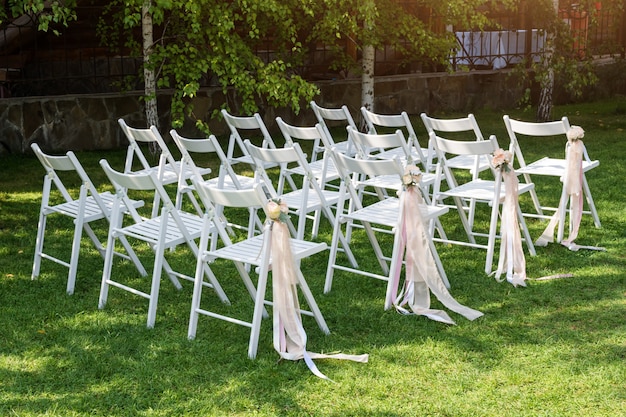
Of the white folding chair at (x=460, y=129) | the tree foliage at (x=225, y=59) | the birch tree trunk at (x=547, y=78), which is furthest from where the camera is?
the birch tree trunk at (x=547, y=78)

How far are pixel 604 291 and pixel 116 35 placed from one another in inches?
300

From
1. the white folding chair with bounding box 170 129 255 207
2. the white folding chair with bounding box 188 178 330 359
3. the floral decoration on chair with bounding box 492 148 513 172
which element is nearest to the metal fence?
the white folding chair with bounding box 170 129 255 207

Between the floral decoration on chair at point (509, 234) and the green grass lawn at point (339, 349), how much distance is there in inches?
4.5

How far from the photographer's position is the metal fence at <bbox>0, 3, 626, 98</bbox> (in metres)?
11.8

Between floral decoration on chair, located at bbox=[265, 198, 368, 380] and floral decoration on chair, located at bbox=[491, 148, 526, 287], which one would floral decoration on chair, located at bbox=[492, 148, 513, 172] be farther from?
floral decoration on chair, located at bbox=[265, 198, 368, 380]

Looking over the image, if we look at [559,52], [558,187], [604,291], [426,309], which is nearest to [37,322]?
[426,309]

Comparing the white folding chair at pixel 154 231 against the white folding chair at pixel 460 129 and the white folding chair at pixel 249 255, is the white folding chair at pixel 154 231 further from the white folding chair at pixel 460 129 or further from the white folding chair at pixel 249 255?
the white folding chair at pixel 460 129

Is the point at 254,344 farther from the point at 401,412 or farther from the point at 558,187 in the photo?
the point at 558,187

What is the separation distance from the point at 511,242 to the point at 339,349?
1.72 metres

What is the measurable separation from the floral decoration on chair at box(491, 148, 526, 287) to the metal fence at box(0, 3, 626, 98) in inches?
230

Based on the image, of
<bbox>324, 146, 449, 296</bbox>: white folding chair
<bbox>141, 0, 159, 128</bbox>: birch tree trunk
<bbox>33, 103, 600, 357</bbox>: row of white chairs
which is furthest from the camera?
<bbox>141, 0, 159, 128</bbox>: birch tree trunk

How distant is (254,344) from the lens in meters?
4.60

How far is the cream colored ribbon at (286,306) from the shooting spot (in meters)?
4.55

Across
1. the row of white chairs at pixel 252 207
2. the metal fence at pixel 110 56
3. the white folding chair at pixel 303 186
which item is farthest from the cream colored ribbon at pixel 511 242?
the metal fence at pixel 110 56
